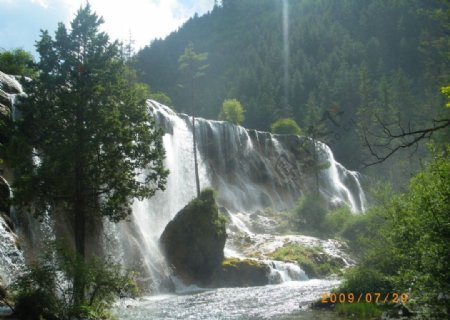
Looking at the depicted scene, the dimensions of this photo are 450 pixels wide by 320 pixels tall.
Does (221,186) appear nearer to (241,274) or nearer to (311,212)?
(311,212)

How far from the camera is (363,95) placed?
85438 millimetres

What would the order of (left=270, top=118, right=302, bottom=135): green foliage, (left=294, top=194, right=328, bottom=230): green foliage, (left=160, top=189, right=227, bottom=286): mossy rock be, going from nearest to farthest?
(left=160, top=189, right=227, bottom=286): mossy rock → (left=294, top=194, right=328, bottom=230): green foliage → (left=270, top=118, right=302, bottom=135): green foliage

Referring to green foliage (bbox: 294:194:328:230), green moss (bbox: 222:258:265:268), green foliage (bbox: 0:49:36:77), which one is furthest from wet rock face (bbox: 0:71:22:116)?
green foliage (bbox: 294:194:328:230)

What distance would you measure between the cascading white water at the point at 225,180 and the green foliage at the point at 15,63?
399 inches

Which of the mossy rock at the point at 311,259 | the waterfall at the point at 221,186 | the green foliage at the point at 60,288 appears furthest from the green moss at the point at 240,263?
the green foliage at the point at 60,288

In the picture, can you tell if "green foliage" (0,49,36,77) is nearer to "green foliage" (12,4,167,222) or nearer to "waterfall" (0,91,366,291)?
"waterfall" (0,91,366,291)

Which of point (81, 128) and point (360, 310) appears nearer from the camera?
point (360, 310)

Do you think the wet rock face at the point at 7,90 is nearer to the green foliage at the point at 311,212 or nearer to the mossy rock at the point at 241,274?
the mossy rock at the point at 241,274

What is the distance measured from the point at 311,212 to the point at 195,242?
18.8 meters

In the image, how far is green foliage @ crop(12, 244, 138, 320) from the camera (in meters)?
14.4

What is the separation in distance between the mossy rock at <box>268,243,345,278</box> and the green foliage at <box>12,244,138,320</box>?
1816 cm

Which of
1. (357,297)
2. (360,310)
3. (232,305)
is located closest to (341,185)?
(232,305)

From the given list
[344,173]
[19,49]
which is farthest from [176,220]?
[344,173]

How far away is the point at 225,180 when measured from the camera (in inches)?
1925
